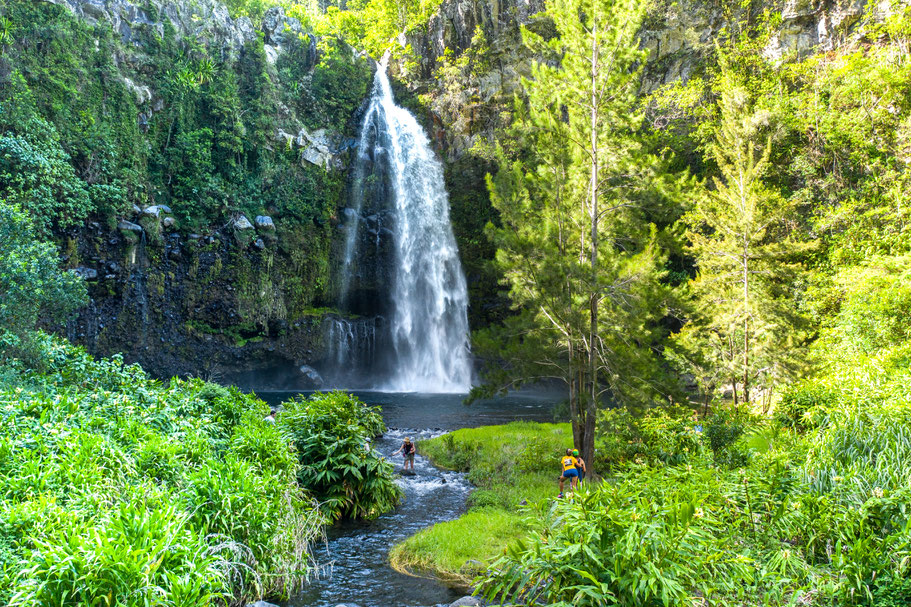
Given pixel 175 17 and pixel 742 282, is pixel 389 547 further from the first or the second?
pixel 175 17

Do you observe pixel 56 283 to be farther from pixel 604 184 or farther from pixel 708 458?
pixel 708 458

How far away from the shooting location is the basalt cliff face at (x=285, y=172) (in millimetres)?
29062

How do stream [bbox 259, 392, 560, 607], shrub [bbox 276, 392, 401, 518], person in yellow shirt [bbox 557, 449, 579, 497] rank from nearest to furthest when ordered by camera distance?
stream [bbox 259, 392, 560, 607] < person in yellow shirt [bbox 557, 449, 579, 497] < shrub [bbox 276, 392, 401, 518]

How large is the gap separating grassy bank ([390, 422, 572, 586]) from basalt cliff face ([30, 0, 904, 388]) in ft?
38.0

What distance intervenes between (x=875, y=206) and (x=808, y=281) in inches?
184

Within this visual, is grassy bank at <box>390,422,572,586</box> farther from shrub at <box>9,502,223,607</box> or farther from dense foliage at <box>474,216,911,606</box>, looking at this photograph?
shrub at <box>9,502,223,607</box>

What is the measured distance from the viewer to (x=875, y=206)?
75.4ft

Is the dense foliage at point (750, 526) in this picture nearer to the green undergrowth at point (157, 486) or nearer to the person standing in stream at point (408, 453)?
the green undergrowth at point (157, 486)

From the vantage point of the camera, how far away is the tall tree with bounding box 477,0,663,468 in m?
11.5

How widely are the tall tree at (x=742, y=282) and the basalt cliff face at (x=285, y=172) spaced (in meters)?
10.8

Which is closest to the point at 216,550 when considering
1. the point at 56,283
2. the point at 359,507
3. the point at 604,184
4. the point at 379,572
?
the point at 379,572

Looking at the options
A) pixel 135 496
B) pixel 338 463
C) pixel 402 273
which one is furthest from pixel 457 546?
pixel 402 273

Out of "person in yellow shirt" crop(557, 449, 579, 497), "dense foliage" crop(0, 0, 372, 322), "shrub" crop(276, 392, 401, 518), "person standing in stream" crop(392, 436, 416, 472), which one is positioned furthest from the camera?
"dense foliage" crop(0, 0, 372, 322)

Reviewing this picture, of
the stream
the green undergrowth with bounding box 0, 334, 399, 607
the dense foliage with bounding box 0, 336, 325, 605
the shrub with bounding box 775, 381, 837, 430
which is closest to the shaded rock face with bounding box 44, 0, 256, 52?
the green undergrowth with bounding box 0, 334, 399, 607
